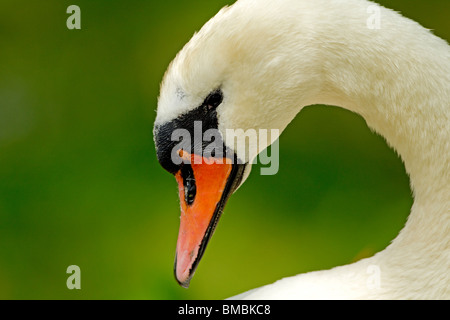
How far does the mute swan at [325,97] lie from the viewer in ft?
3.27

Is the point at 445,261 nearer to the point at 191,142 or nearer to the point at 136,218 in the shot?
the point at 191,142

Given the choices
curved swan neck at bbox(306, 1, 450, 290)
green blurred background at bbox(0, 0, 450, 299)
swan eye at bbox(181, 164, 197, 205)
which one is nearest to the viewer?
curved swan neck at bbox(306, 1, 450, 290)

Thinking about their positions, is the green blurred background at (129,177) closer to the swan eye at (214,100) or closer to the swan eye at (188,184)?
the swan eye at (188,184)

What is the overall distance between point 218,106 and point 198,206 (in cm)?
21

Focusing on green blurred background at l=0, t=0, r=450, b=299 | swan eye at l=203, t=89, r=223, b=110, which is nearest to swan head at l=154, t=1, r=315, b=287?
swan eye at l=203, t=89, r=223, b=110

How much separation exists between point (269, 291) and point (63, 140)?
199cm

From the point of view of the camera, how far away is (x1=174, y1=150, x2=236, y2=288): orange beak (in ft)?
3.82

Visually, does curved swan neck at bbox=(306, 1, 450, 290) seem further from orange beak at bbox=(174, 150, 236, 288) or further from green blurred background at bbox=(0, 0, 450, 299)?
green blurred background at bbox=(0, 0, 450, 299)

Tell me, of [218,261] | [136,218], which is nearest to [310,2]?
[218,261]

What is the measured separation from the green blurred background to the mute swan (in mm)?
1363

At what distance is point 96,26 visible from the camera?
117 inches

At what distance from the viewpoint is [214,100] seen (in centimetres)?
108

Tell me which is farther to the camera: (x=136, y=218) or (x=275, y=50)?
(x=136, y=218)

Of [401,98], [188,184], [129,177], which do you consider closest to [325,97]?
[401,98]
